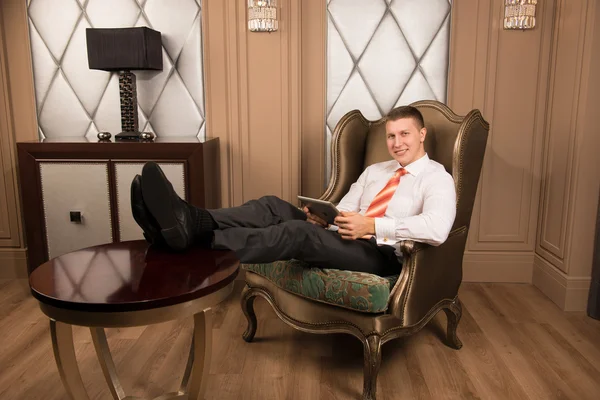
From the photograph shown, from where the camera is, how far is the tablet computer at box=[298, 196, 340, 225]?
1.88 m

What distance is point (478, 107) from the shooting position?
2.92m

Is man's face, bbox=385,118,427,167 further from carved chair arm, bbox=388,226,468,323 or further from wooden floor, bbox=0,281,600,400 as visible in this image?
wooden floor, bbox=0,281,600,400

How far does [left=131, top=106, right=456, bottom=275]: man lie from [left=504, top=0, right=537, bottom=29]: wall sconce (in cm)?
113

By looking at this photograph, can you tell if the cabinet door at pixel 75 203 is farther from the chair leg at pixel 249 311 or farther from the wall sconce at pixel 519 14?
the wall sconce at pixel 519 14

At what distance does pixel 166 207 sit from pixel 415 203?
3.26 ft

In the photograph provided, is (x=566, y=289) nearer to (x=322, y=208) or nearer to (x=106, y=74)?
(x=322, y=208)

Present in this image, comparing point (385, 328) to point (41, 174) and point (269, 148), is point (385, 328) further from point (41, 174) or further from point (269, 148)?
point (41, 174)

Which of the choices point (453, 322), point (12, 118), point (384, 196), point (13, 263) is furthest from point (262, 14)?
point (13, 263)

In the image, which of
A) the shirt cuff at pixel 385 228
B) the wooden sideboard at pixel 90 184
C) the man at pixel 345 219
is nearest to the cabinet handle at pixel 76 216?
the wooden sideboard at pixel 90 184

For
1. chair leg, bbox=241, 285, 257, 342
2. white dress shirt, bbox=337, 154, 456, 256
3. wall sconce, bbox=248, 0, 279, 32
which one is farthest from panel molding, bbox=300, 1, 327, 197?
chair leg, bbox=241, 285, 257, 342

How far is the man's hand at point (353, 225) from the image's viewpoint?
1881mm

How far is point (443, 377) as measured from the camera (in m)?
1.99

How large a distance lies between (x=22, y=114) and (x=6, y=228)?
694 mm

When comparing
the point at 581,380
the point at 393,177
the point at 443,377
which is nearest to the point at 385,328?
the point at 443,377
